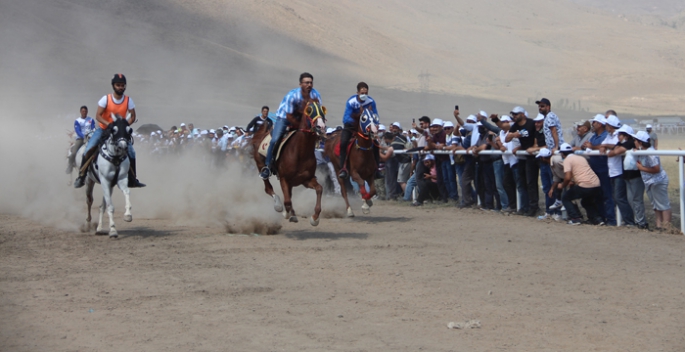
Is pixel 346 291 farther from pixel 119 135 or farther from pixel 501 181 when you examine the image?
pixel 501 181

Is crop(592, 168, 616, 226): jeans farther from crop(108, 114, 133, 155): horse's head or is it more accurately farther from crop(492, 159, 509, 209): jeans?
crop(108, 114, 133, 155): horse's head

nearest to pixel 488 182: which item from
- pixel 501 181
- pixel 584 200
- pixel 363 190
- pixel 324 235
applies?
pixel 501 181

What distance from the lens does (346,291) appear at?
943 centimetres

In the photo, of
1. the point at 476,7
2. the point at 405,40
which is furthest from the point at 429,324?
the point at 476,7

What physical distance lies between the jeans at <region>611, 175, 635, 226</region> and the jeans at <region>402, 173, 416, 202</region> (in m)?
7.59

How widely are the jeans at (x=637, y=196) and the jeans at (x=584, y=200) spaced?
629mm

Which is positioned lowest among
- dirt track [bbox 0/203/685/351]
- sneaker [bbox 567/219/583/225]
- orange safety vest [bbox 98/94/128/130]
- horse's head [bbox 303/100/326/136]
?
dirt track [bbox 0/203/685/351]

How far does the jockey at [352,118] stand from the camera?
16.7 m

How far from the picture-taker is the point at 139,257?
39.6 feet

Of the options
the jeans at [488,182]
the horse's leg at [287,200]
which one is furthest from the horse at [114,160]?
the jeans at [488,182]

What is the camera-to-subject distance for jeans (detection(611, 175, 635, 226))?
557 inches

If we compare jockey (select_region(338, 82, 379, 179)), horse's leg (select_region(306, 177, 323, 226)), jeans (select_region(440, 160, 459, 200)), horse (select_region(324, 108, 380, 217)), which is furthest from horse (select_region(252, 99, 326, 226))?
jeans (select_region(440, 160, 459, 200))

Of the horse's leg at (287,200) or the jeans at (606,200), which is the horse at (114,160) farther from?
the jeans at (606,200)

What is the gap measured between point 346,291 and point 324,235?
5051 mm
